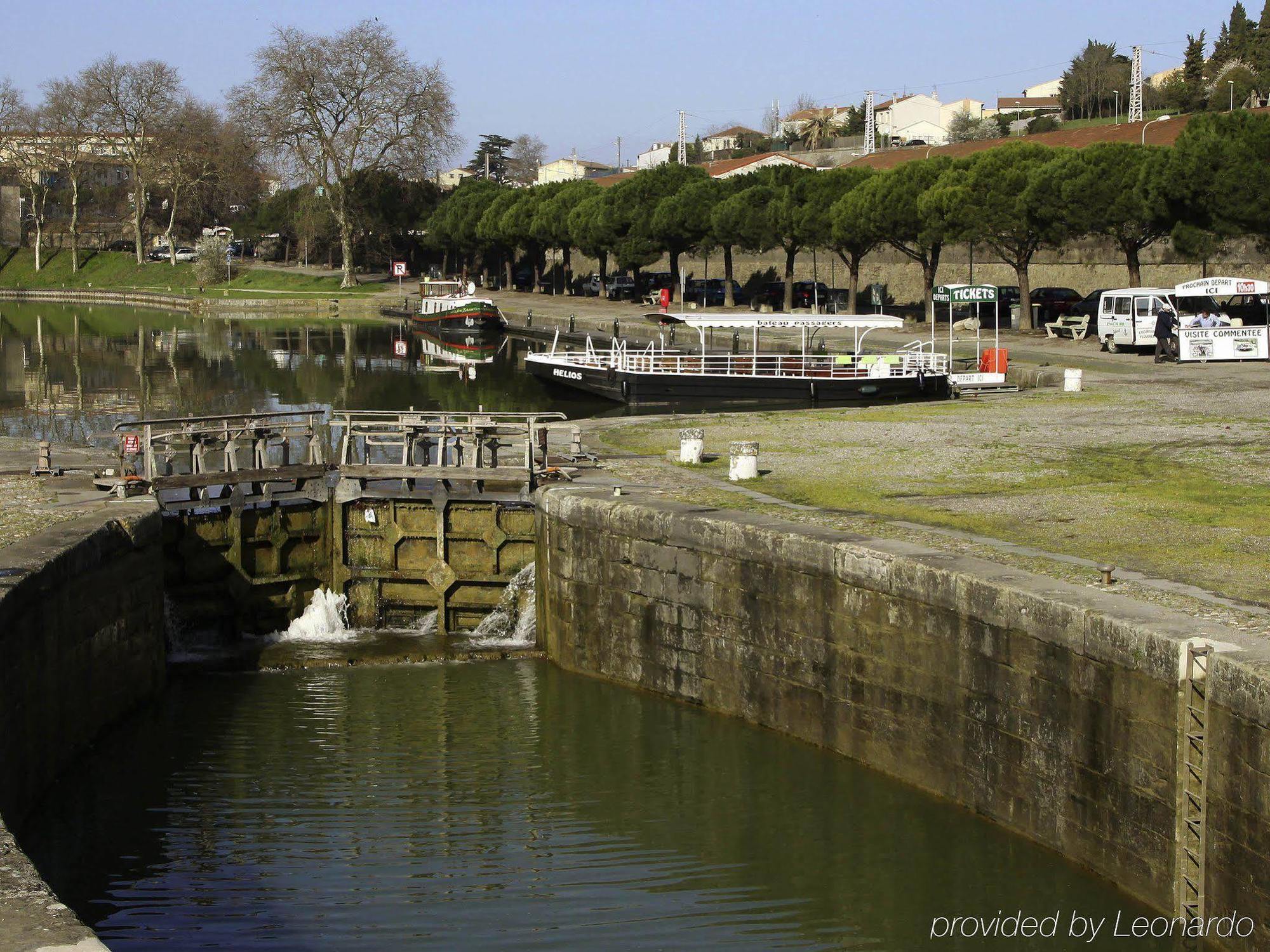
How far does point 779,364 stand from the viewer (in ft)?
129

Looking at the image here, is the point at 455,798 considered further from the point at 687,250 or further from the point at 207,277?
the point at 207,277

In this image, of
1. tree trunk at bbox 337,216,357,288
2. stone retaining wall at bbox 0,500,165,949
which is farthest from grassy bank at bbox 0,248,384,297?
stone retaining wall at bbox 0,500,165,949

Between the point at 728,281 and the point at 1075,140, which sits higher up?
the point at 1075,140

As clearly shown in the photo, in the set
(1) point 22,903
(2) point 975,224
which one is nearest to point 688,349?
(2) point 975,224

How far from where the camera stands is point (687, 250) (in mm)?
74500

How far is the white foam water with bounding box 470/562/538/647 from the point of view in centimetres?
1919

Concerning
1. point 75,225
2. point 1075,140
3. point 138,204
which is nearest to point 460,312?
point 1075,140

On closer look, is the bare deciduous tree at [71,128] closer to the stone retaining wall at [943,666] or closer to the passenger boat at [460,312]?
the passenger boat at [460,312]

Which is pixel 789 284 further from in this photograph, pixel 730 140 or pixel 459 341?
pixel 730 140

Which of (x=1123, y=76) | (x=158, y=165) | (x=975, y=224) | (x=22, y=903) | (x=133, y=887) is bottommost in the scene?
(x=133, y=887)

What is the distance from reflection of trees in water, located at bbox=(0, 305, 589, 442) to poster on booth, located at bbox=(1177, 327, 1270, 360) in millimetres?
17133

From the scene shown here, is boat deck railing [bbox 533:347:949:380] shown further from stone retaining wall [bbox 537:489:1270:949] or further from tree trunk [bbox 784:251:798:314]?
stone retaining wall [bbox 537:489:1270:949]

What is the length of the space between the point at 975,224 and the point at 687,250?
2488 centimetres

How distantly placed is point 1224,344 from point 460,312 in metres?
36.7
